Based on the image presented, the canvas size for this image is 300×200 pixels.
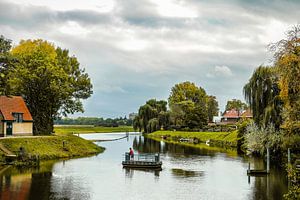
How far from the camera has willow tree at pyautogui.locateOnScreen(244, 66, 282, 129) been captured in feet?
150

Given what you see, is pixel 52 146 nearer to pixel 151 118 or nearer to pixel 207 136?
pixel 207 136

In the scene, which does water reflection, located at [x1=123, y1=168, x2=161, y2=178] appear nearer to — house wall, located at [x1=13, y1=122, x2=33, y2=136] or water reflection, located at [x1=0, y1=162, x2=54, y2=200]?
water reflection, located at [x1=0, y1=162, x2=54, y2=200]

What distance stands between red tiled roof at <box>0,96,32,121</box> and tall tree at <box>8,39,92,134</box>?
9.26ft

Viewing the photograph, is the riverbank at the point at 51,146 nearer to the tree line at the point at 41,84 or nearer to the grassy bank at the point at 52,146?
the grassy bank at the point at 52,146

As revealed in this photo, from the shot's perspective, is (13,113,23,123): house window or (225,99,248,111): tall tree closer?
(13,113,23,123): house window

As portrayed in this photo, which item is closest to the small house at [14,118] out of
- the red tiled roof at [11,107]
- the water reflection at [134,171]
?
the red tiled roof at [11,107]

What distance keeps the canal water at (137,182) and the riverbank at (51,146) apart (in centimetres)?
497

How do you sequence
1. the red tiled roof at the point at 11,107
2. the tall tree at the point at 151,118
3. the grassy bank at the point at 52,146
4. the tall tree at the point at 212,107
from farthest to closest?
1. the tall tree at the point at 212,107
2. the tall tree at the point at 151,118
3. the red tiled roof at the point at 11,107
4. the grassy bank at the point at 52,146

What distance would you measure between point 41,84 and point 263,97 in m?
33.2

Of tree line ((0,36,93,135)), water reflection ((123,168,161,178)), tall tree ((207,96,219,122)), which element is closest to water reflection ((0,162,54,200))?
water reflection ((123,168,161,178))

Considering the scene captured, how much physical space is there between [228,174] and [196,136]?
2343 inches

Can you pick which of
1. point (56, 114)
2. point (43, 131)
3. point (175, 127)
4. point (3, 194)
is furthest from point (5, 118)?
point (175, 127)

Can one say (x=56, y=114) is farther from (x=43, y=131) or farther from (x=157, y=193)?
(x=157, y=193)

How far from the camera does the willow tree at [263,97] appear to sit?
4575 centimetres
